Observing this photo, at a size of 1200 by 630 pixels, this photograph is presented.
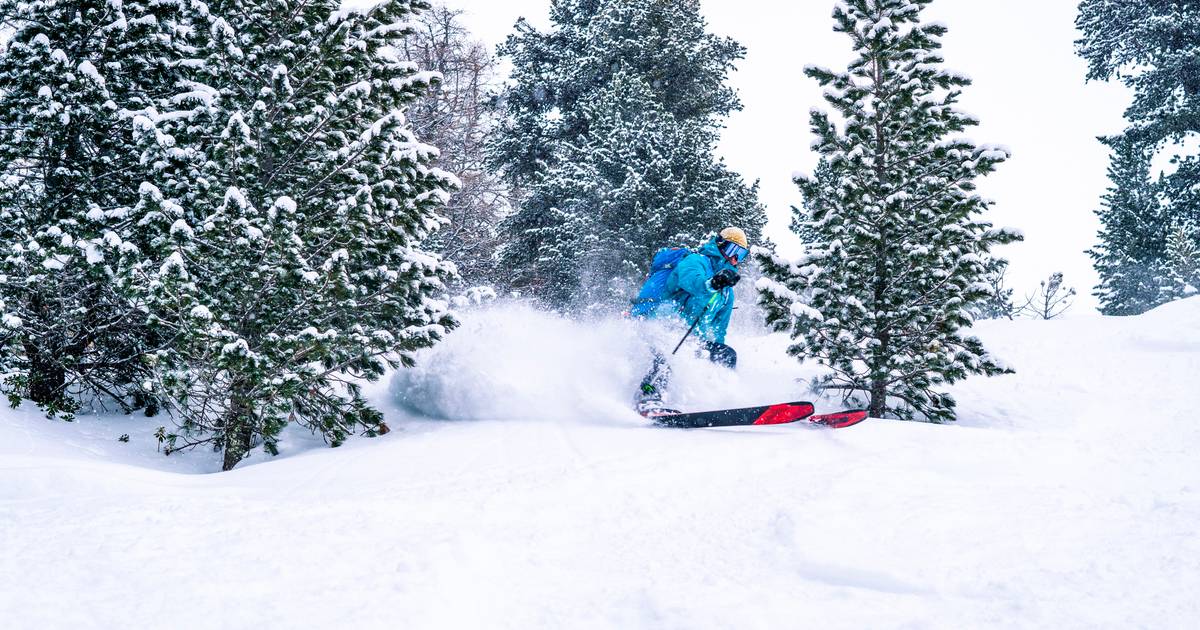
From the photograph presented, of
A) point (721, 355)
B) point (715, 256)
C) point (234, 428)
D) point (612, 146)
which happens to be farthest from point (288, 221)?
point (612, 146)

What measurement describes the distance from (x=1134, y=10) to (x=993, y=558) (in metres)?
22.3

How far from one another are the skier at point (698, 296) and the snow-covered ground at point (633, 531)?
2160 millimetres

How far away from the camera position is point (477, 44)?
25750 mm

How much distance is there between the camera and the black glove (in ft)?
26.1

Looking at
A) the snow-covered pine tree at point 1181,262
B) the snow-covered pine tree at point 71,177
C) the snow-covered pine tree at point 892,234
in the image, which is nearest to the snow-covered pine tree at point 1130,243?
the snow-covered pine tree at point 1181,262

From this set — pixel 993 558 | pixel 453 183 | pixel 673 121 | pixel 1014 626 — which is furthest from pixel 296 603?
pixel 673 121

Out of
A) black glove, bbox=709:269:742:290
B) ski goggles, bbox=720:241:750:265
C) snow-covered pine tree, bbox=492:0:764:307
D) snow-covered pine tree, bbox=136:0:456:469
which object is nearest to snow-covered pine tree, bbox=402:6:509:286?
snow-covered pine tree, bbox=492:0:764:307

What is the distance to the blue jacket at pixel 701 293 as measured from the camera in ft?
27.6

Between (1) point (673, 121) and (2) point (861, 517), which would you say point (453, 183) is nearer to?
(2) point (861, 517)

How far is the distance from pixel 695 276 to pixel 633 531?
507cm

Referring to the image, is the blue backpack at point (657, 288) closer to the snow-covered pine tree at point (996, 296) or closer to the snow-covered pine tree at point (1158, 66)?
the snow-covered pine tree at point (996, 296)

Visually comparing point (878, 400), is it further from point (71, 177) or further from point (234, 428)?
point (71, 177)

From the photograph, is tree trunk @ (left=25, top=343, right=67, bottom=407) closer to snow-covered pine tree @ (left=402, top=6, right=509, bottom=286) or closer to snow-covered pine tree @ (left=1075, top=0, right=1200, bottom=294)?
snow-covered pine tree @ (left=402, top=6, right=509, bottom=286)

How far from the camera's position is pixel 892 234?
7105 mm
